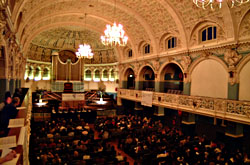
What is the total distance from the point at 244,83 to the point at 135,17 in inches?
425

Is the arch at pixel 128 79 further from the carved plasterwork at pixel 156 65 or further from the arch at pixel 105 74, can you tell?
the carved plasterwork at pixel 156 65

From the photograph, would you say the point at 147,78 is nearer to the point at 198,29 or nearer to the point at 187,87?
the point at 187,87

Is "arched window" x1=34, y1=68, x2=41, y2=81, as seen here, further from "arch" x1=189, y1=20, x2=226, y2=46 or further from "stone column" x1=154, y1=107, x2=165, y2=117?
"arch" x1=189, y1=20, x2=226, y2=46

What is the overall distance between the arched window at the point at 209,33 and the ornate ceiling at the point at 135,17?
72cm

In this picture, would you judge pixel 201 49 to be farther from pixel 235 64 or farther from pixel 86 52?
pixel 86 52

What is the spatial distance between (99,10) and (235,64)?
42.6 ft

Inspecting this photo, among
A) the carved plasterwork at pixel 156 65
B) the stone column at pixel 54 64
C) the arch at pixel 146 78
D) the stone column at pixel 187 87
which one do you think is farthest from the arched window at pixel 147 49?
the stone column at pixel 54 64

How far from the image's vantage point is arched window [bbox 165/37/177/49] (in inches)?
620

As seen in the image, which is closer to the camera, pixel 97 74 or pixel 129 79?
pixel 129 79

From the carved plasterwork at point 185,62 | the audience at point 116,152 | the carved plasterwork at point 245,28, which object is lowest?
the audience at point 116,152

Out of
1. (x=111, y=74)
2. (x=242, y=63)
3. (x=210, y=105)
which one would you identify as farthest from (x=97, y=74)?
(x=242, y=63)

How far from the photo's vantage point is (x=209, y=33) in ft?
41.6

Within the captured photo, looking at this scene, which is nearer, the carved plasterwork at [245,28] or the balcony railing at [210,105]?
the balcony railing at [210,105]

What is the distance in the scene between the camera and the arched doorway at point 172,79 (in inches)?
665
